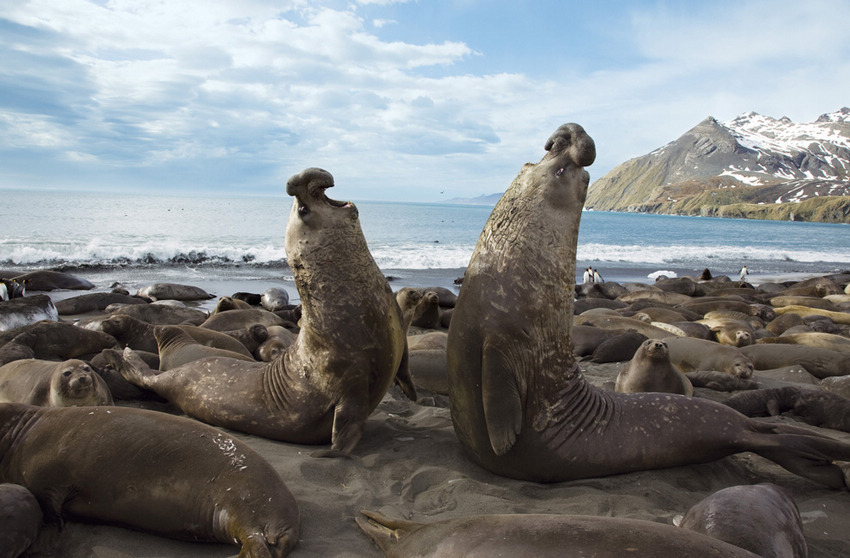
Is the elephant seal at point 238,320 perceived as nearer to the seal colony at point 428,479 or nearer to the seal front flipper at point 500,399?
the seal colony at point 428,479

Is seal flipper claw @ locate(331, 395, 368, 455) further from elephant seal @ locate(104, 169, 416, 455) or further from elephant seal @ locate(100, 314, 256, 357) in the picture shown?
elephant seal @ locate(100, 314, 256, 357)

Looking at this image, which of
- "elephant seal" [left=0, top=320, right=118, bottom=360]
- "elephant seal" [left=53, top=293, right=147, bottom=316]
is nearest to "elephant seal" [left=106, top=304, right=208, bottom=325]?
"elephant seal" [left=53, top=293, right=147, bottom=316]

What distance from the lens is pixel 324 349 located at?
4.59 meters

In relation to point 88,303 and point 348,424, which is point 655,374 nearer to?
point 348,424

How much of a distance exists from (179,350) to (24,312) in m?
4.81

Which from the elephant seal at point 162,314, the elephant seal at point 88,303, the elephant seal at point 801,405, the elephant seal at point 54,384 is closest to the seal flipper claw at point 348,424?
the elephant seal at point 54,384

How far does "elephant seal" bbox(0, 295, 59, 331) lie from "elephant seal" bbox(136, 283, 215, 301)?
16.3 ft

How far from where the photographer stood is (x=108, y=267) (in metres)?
23.0

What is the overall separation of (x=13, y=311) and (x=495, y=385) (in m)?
8.68

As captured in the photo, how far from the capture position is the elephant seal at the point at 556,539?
2.16 metres

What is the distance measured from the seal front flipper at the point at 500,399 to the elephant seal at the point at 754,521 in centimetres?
104

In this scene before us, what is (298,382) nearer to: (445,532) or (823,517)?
(445,532)

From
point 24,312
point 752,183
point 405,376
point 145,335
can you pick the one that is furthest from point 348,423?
point 752,183

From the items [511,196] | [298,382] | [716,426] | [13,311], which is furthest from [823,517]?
[13,311]
